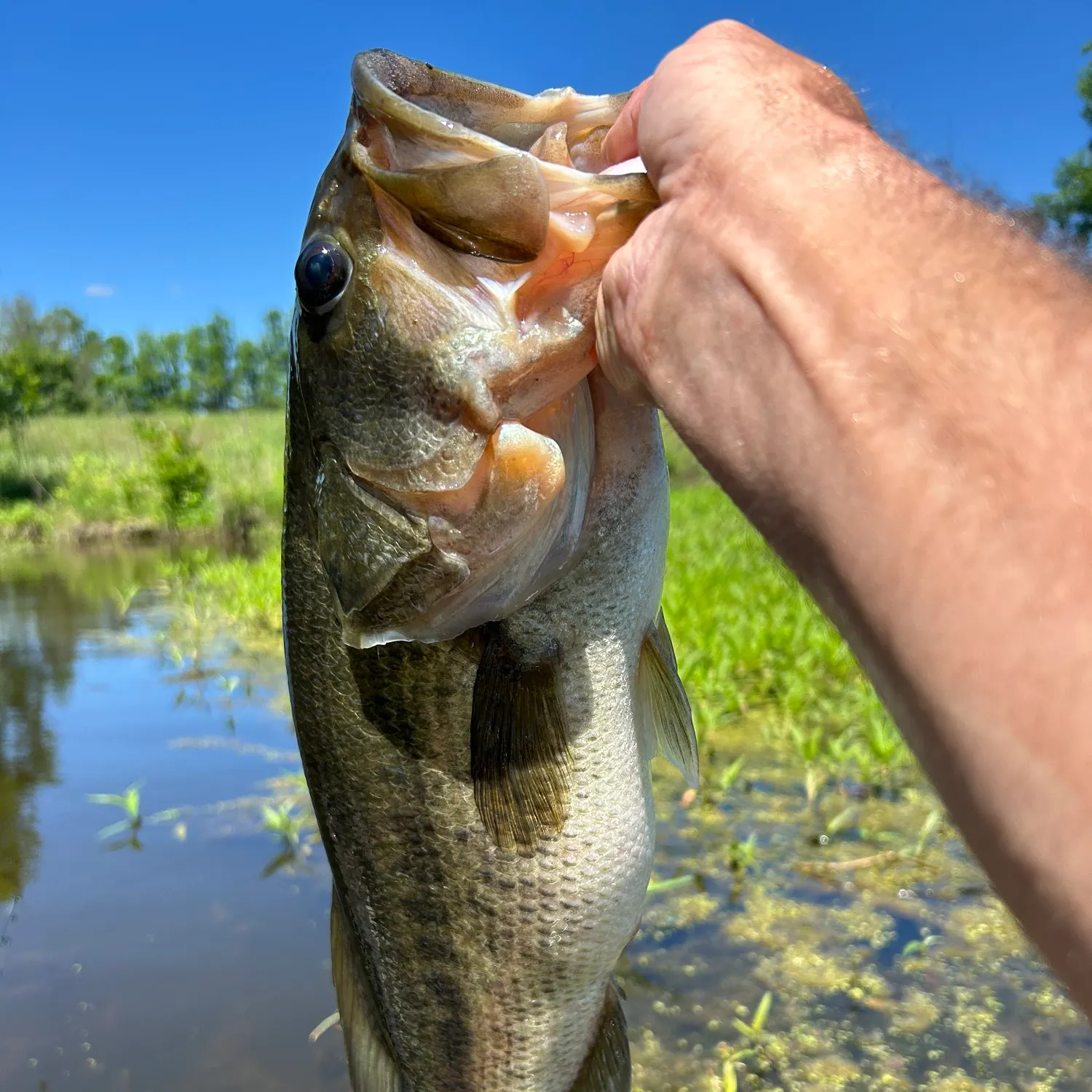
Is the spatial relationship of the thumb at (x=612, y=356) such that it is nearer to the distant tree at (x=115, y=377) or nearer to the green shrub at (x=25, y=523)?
the green shrub at (x=25, y=523)

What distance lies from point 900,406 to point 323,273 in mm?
961

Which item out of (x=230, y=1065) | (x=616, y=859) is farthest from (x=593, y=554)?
(x=230, y=1065)

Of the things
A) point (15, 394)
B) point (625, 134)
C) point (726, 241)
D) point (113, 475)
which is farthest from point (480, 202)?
point (15, 394)

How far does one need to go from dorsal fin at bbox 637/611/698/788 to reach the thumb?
0.58 m

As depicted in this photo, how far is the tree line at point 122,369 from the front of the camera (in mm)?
31969

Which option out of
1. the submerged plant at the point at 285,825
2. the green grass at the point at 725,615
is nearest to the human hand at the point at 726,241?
the green grass at the point at 725,615

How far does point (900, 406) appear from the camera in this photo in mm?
882

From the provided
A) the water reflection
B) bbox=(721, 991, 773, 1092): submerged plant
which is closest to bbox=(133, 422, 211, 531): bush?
the water reflection

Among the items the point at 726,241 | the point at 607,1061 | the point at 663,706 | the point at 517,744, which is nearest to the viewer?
the point at 726,241

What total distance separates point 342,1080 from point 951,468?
322 cm

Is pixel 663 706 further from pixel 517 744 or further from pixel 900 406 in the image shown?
pixel 900 406

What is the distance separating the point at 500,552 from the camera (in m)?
1.41

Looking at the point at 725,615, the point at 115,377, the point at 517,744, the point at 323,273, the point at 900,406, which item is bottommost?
the point at 517,744

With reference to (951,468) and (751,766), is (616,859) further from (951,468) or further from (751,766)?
(751,766)
